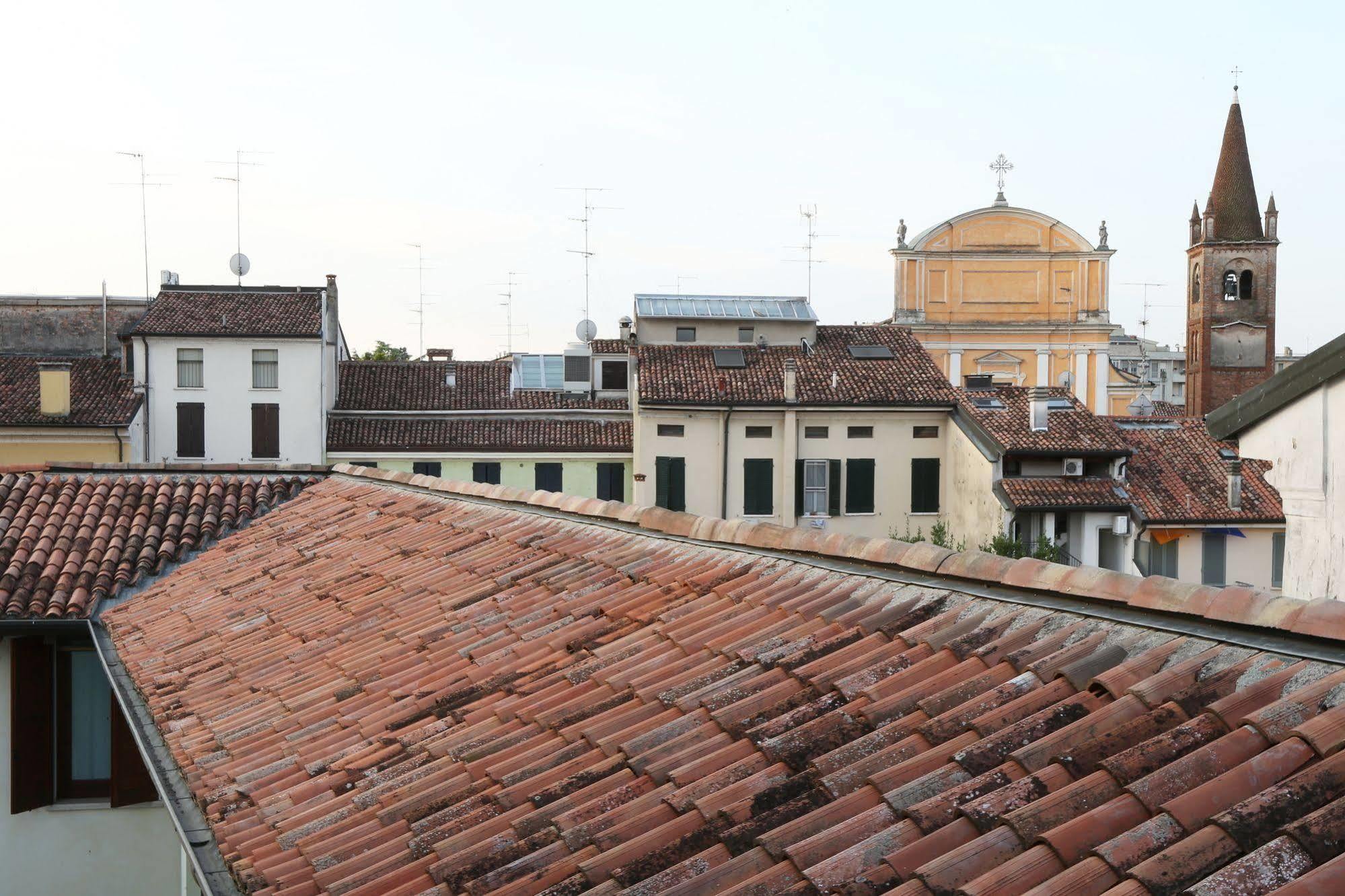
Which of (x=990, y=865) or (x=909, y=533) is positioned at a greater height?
(x=990, y=865)

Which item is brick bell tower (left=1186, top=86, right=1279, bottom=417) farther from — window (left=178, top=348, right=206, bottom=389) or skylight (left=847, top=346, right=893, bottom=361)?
window (left=178, top=348, right=206, bottom=389)

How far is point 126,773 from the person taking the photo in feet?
31.2

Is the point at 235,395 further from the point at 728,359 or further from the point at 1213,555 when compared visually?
the point at 1213,555

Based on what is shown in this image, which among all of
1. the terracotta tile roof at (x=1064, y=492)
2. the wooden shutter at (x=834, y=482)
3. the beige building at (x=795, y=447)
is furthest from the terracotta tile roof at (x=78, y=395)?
the terracotta tile roof at (x=1064, y=492)

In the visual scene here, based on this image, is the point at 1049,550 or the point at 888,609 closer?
the point at 888,609

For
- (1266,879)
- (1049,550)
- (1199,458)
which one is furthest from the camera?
(1199,458)

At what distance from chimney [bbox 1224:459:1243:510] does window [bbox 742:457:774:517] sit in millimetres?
10690

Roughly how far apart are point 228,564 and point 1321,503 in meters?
7.79

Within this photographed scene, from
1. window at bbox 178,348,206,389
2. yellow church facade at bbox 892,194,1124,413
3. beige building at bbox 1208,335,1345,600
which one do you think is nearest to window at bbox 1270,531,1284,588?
yellow church facade at bbox 892,194,1124,413

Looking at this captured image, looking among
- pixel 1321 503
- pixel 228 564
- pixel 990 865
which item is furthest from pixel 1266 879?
pixel 228 564

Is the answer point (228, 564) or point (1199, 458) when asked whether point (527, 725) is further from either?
point (1199, 458)

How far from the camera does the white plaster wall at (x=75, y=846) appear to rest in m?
9.59

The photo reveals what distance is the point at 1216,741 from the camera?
8.98 ft

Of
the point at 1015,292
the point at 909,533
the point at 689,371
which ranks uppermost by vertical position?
the point at 1015,292
